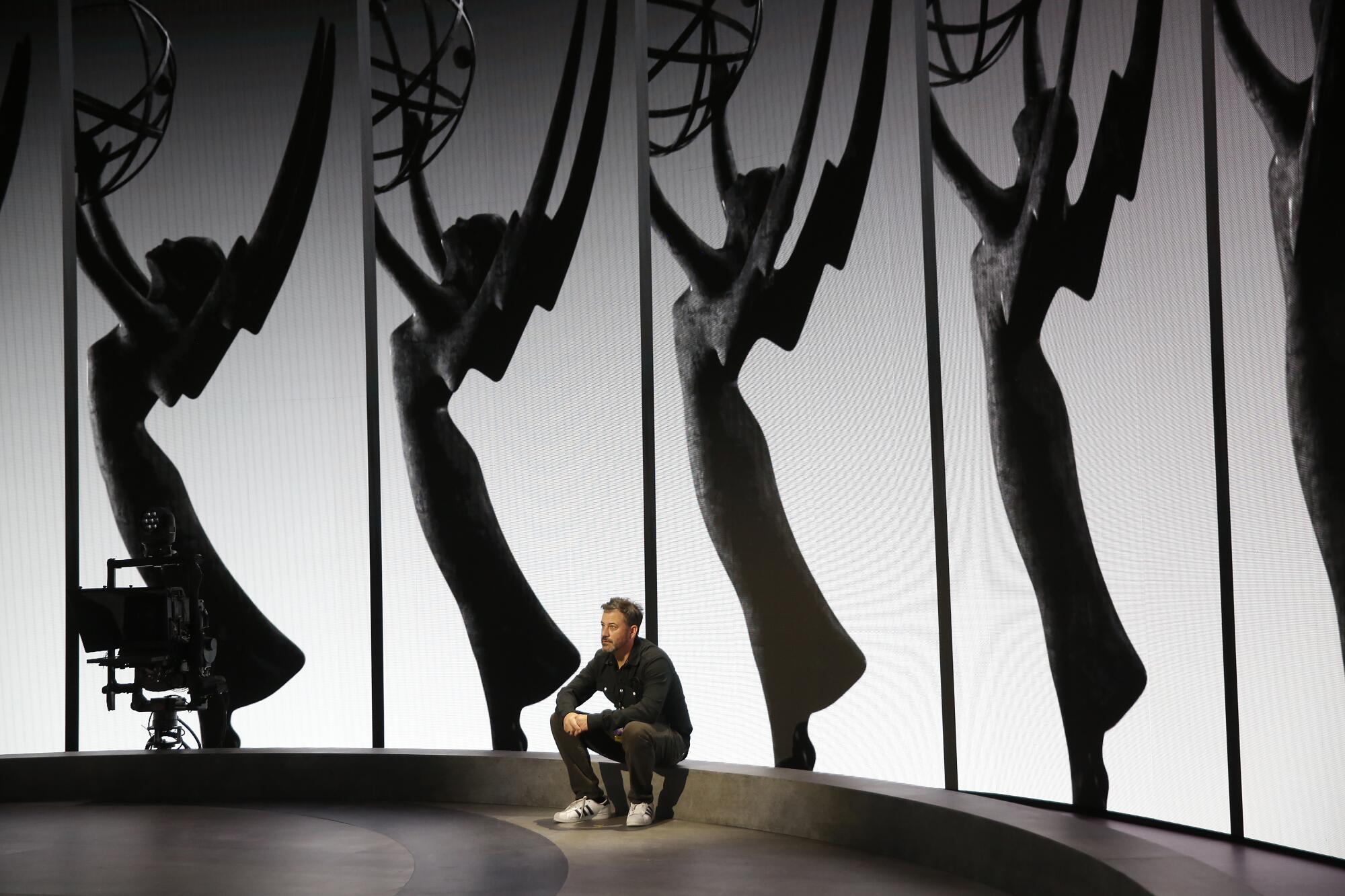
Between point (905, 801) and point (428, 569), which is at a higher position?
point (428, 569)

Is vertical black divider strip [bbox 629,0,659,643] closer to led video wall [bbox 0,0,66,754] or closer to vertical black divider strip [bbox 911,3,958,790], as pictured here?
vertical black divider strip [bbox 911,3,958,790]

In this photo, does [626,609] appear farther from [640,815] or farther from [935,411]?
[935,411]

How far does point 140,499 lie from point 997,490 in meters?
4.41

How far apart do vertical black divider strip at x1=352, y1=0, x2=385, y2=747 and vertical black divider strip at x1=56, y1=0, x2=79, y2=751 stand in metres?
1.57

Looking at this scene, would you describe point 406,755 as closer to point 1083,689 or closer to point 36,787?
point 36,787

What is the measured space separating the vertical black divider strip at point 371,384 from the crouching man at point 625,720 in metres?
1.52

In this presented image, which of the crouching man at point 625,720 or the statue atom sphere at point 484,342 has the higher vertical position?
the statue atom sphere at point 484,342

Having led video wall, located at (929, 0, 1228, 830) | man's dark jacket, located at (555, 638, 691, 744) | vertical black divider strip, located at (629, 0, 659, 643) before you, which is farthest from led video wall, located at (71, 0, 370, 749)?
led video wall, located at (929, 0, 1228, 830)

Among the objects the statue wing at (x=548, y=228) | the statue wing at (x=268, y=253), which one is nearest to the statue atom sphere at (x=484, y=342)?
the statue wing at (x=548, y=228)

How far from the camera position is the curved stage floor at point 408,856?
4094 mm

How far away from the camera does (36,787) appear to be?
583cm

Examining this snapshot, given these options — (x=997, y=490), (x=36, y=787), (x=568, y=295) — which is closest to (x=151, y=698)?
(x=36, y=787)

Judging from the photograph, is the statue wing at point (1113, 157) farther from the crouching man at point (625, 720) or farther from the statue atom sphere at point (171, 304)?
the statue atom sphere at point (171, 304)

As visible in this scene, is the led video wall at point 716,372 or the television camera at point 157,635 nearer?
the led video wall at point 716,372
